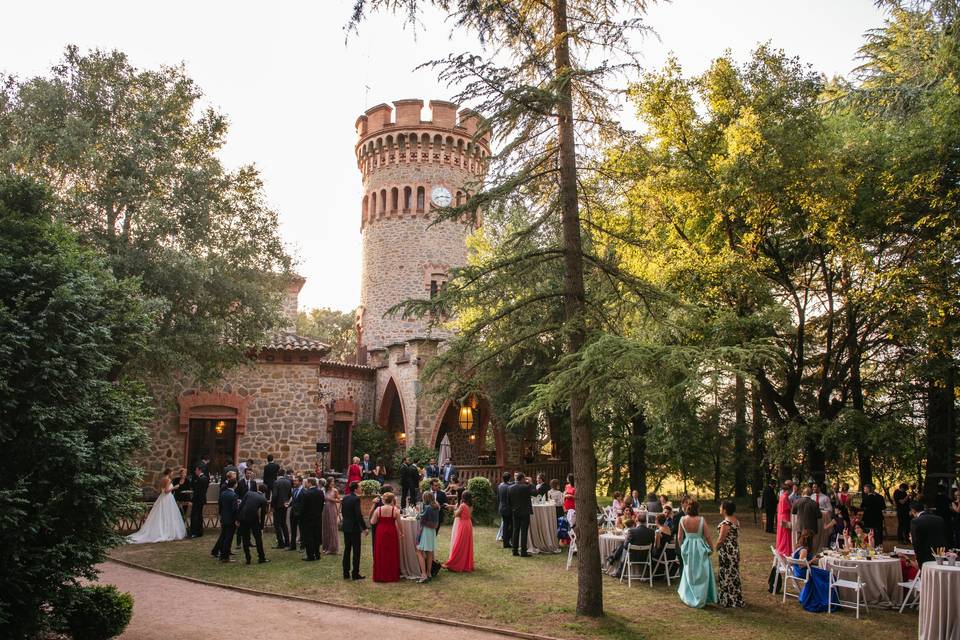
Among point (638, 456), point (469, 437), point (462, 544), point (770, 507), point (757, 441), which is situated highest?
point (757, 441)

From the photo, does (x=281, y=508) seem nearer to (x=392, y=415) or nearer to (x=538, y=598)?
(x=538, y=598)

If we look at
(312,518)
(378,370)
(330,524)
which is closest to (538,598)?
(312,518)

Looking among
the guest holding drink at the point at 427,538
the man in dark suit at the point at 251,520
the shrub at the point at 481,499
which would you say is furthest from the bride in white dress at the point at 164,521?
the shrub at the point at 481,499

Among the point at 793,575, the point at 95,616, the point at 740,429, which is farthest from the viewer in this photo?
the point at 740,429

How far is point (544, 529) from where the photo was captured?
1373cm

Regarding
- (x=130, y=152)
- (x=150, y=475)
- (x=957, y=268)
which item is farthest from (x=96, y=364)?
(x=957, y=268)

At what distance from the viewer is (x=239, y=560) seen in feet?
40.2

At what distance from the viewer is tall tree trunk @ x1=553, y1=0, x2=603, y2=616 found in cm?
859

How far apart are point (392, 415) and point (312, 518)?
49.9 feet

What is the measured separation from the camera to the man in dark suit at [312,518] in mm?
11992

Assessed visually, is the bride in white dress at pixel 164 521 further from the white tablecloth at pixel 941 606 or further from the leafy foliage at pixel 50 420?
the white tablecloth at pixel 941 606

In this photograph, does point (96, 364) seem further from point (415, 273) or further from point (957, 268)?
point (415, 273)

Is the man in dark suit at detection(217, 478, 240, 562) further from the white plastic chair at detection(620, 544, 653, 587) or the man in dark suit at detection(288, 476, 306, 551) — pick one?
the white plastic chair at detection(620, 544, 653, 587)

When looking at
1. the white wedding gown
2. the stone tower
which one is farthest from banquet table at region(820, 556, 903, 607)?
the stone tower
